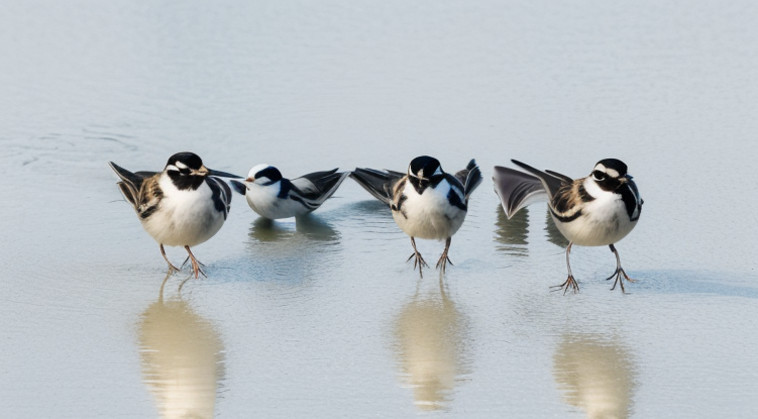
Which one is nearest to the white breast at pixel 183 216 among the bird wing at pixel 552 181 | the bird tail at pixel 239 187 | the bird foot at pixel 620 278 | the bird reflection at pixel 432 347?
the bird reflection at pixel 432 347

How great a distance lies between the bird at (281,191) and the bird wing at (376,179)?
299 millimetres

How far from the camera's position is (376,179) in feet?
29.3

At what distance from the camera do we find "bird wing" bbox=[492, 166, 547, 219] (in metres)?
8.39

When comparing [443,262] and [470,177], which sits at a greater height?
[470,177]

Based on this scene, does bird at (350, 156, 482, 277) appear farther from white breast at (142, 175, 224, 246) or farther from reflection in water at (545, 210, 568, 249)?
white breast at (142, 175, 224, 246)

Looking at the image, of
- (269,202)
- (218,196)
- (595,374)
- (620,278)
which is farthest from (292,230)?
(595,374)

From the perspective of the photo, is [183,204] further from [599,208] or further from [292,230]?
[599,208]

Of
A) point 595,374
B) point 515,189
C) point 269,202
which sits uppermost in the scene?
point 515,189

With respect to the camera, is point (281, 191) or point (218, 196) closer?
point (218, 196)

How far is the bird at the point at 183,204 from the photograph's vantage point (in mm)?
7418

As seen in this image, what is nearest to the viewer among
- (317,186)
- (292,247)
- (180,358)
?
(180,358)

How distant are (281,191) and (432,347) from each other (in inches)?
110

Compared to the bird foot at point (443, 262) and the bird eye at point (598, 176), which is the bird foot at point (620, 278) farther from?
the bird foot at point (443, 262)

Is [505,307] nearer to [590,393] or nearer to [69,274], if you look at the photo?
[590,393]
